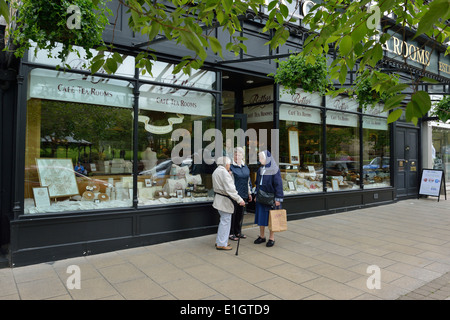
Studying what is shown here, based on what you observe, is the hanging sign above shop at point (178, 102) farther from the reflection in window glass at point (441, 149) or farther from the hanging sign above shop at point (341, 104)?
the reflection in window glass at point (441, 149)

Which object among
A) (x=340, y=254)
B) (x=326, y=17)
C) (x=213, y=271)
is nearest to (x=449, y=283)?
(x=340, y=254)

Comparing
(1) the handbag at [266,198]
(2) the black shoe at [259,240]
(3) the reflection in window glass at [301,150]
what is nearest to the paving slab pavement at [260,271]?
(2) the black shoe at [259,240]

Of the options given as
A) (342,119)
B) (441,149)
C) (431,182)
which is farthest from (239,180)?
(441,149)

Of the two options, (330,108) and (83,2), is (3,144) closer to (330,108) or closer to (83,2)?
(83,2)

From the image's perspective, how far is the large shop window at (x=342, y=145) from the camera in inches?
367

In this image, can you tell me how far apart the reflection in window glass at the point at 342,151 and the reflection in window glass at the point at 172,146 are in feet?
13.2

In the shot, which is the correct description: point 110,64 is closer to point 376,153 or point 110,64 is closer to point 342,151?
point 342,151

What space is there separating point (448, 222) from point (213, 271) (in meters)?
6.89

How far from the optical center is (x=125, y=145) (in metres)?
6.06

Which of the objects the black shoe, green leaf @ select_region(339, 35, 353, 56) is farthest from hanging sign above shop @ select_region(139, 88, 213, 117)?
green leaf @ select_region(339, 35, 353, 56)

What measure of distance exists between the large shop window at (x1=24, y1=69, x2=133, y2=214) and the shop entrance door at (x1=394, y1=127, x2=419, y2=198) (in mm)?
9516

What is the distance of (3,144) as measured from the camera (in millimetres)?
5156

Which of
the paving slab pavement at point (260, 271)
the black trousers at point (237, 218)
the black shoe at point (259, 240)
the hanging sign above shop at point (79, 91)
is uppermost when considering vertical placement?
the hanging sign above shop at point (79, 91)

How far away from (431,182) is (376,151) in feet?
8.94
